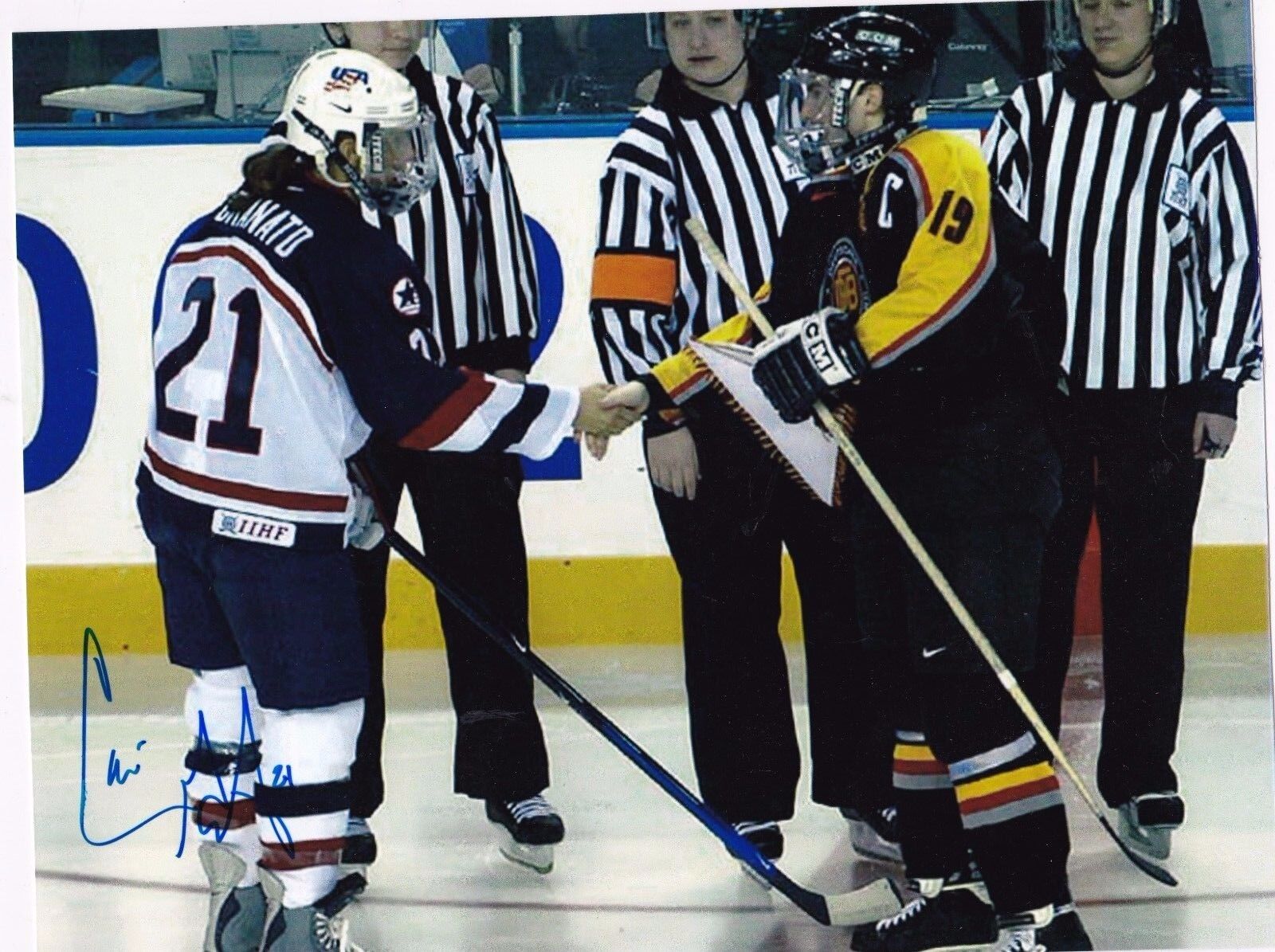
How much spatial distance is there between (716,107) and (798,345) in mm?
362

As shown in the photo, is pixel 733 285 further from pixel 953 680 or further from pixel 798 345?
pixel 953 680

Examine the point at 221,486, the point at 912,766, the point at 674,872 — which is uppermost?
the point at 221,486

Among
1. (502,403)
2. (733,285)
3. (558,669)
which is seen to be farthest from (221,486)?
(733,285)

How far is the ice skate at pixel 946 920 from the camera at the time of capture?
2326 mm

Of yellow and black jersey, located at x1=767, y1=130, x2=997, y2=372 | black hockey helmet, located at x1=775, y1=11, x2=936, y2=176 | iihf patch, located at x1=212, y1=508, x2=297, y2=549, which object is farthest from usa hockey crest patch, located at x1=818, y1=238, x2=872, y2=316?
iihf patch, located at x1=212, y1=508, x2=297, y2=549

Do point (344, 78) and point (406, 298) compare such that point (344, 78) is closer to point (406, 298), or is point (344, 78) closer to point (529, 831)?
point (406, 298)

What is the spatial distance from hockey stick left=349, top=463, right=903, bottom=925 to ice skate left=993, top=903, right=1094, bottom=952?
146 mm

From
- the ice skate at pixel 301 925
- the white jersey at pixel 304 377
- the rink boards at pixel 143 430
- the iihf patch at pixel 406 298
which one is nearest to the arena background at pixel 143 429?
the rink boards at pixel 143 430

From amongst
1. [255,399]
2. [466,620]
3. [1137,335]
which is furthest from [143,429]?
[1137,335]

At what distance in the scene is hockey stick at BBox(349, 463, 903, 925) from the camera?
2.37 m

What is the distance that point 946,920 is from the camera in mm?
2330

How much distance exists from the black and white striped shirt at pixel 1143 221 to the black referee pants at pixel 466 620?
804 mm

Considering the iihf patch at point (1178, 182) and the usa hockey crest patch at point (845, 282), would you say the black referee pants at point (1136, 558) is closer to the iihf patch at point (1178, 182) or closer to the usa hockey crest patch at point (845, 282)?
the iihf patch at point (1178, 182)

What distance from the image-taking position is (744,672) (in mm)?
2426
